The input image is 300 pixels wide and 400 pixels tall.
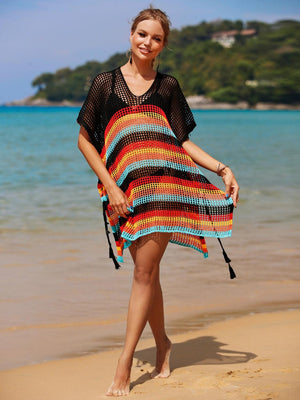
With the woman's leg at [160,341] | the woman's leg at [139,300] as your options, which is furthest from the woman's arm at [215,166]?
the woman's leg at [160,341]

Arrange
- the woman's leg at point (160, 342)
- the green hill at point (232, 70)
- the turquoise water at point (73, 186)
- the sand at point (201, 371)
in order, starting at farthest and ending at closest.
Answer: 1. the green hill at point (232, 70)
2. the turquoise water at point (73, 186)
3. the woman's leg at point (160, 342)
4. the sand at point (201, 371)

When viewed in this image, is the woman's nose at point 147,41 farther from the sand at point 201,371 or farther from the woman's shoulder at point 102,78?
the sand at point 201,371

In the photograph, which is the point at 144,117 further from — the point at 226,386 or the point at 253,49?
the point at 253,49

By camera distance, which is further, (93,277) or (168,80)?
(93,277)

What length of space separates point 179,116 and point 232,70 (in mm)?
123577

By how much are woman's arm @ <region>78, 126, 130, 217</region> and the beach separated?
86 cm

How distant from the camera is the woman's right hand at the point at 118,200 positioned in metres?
3.09

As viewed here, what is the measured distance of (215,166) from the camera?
328 cm

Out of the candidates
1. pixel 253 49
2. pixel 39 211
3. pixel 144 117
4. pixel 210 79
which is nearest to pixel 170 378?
pixel 144 117

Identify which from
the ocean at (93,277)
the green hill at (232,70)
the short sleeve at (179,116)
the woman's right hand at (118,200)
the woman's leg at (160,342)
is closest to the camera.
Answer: the woman's right hand at (118,200)

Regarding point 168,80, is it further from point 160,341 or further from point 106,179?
point 160,341

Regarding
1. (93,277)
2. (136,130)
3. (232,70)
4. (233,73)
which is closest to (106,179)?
(136,130)

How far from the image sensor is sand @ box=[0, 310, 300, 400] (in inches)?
126

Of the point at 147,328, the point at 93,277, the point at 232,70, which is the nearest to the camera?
Result: the point at 147,328
